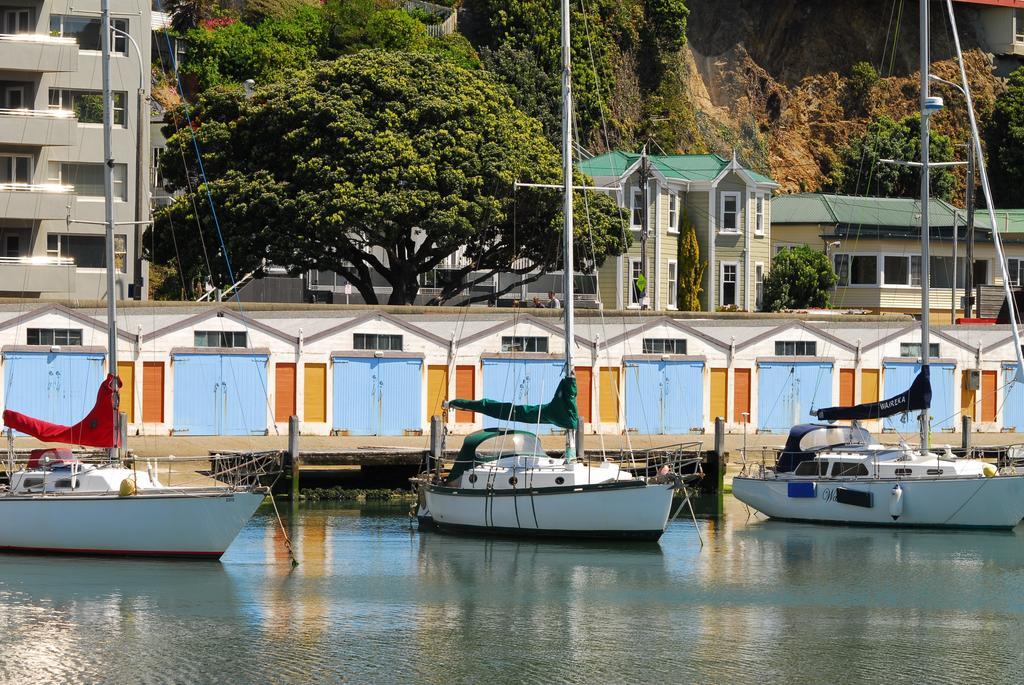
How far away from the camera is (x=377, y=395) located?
53.2 meters

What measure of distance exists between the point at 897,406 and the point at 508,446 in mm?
12298

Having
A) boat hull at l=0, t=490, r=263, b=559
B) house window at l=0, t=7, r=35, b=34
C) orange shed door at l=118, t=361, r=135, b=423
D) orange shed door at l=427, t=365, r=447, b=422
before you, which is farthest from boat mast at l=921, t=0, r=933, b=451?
house window at l=0, t=7, r=35, b=34

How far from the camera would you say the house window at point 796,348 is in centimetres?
5688

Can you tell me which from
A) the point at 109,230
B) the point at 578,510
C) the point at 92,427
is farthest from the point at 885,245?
the point at 92,427

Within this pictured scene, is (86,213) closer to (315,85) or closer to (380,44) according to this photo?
(315,85)

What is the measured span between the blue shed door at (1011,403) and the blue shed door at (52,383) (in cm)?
3451

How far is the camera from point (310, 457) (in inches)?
1821

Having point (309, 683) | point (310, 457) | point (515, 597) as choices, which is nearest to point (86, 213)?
point (310, 457)

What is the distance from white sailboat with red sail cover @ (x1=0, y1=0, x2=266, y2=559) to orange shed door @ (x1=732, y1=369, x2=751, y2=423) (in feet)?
83.1

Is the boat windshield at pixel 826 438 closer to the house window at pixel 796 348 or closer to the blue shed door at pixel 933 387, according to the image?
the house window at pixel 796 348

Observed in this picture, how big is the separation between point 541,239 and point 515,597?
3534 centimetres

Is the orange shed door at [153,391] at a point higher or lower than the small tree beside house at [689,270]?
lower

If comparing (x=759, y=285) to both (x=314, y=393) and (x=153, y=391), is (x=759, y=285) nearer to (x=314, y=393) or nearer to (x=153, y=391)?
(x=314, y=393)

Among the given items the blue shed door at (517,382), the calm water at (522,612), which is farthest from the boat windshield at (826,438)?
the blue shed door at (517,382)
